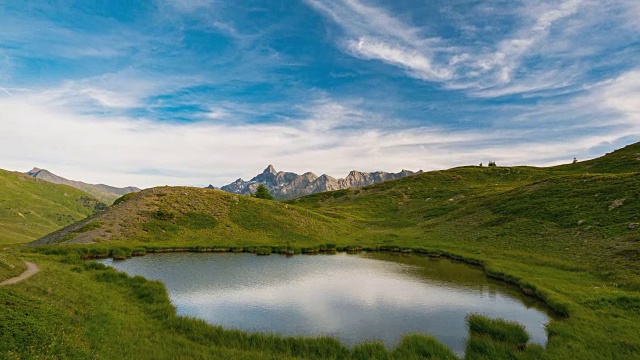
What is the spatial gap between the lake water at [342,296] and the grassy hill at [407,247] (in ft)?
9.06

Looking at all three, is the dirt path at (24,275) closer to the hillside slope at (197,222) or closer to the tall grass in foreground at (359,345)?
the tall grass in foreground at (359,345)

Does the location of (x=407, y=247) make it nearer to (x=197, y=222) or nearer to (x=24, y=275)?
(x=197, y=222)

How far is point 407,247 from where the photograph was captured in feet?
222

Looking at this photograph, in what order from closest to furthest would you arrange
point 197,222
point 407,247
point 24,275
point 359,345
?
1. point 359,345
2. point 24,275
3. point 407,247
4. point 197,222

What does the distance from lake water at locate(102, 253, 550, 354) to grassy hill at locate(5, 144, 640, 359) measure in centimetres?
276

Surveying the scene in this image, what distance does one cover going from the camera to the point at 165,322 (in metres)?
24.0

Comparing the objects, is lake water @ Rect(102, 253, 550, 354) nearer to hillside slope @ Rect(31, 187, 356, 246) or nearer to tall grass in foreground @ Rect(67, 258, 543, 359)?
tall grass in foreground @ Rect(67, 258, 543, 359)

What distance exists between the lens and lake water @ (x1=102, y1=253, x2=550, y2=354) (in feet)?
82.8

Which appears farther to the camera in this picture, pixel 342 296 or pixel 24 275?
pixel 342 296

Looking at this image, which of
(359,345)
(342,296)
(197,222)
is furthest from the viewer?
(197,222)

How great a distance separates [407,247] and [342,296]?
3739 cm

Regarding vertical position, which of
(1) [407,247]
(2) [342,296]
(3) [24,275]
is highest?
(3) [24,275]

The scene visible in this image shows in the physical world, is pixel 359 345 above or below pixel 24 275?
below

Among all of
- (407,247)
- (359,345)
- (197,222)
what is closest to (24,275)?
(359,345)
